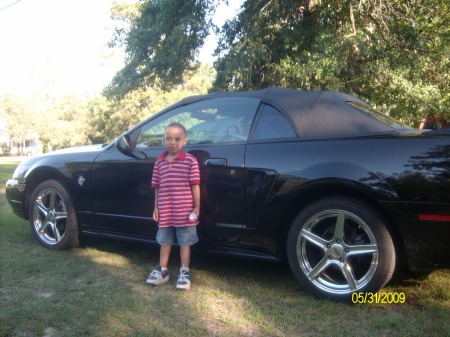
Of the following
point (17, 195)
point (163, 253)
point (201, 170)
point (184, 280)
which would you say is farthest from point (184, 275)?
point (17, 195)

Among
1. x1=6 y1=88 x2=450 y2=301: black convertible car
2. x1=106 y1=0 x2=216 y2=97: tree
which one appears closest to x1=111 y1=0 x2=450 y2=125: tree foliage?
x1=106 y1=0 x2=216 y2=97: tree

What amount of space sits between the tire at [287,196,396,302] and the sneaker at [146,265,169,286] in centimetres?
105

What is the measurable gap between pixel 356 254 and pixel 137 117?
36.0 metres

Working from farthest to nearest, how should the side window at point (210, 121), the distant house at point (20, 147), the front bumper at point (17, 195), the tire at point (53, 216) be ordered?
the distant house at point (20, 147), the front bumper at point (17, 195), the tire at point (53, 216), the side window at point (210, 121)

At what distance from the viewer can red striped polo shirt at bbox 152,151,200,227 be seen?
3.43 metres

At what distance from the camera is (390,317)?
276 centimetres

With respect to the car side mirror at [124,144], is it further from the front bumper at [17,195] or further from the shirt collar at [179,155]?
the front bumper at [17,195]

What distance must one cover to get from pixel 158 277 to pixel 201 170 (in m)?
0.92

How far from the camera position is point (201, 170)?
3.53 metres

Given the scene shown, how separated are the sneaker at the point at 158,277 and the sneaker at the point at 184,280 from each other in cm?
16

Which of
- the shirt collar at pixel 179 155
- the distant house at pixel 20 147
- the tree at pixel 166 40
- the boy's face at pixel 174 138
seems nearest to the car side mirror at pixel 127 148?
the shirt collar at pixel 179 155

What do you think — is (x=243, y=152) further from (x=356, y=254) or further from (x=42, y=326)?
(x=42, y=326)

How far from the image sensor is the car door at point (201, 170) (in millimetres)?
3418

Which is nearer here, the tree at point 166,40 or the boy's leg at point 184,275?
the boy's leg at point 184,275
